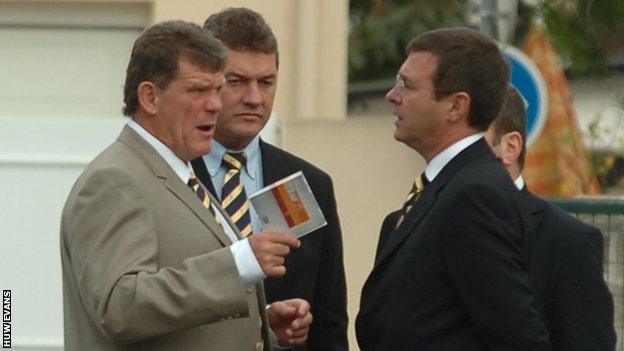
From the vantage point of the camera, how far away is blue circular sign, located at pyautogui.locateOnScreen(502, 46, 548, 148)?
998cm

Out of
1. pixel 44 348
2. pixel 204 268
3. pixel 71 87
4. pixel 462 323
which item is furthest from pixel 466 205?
pixel 71 87

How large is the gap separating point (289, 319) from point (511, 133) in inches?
38.6

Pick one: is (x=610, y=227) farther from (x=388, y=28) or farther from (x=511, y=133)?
(x=388, y=28)

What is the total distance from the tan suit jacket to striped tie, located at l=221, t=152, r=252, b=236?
0.72m

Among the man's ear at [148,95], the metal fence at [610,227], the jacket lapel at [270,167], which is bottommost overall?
the metal fence at [610,227]

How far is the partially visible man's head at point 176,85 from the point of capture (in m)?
4.55

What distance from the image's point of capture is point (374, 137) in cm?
824

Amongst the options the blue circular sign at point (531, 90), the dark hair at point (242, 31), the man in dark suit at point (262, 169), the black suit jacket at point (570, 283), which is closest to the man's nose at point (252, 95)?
the man in dark suit at point (262, 169)

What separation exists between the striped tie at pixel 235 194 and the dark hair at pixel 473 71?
0.81m

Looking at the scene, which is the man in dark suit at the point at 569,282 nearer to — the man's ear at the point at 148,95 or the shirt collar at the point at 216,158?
the shirt collar at the point at 216,158

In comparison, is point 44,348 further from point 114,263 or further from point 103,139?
point 114,263

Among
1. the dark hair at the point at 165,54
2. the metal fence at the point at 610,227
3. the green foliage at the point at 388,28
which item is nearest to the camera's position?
the dark hair at the point at 165,54

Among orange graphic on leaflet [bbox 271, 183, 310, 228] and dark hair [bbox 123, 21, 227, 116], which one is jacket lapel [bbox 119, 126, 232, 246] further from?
orange graphic on leaflet [bbox 271, 183, 310, 228]

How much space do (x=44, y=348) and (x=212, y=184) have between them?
2661 mm
